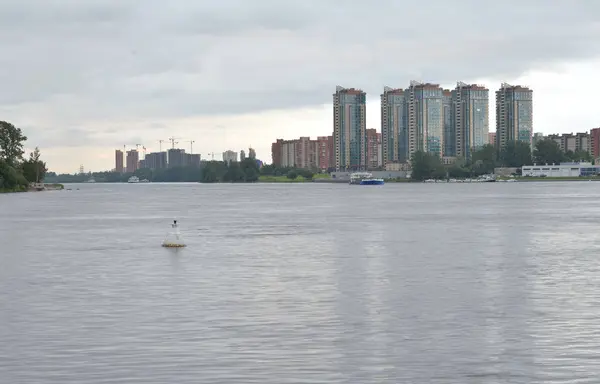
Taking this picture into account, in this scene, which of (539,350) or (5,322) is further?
(5,322)

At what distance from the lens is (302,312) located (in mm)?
32719

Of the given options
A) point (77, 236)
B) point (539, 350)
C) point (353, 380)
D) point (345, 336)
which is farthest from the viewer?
point (77, 236)

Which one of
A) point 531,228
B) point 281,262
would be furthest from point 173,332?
point 531,228

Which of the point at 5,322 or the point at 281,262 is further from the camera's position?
the point at 281,262

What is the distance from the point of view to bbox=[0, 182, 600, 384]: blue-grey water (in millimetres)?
23422

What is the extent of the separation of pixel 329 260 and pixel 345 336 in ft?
85.0

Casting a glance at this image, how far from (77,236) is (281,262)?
30677mm

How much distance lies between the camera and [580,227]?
8525 centimetres

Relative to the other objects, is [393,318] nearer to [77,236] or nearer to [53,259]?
[53,259]

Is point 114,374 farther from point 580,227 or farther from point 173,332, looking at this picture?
point 580,227

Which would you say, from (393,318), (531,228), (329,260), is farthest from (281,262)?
(531,228)

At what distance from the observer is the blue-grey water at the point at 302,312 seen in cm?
2342

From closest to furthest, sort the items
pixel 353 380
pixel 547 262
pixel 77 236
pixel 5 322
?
1. pixel 353 380
2. pixel 5 322
3. pixel 547 262
4. pixel 77 236

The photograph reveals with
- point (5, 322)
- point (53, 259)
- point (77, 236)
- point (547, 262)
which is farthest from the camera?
point (77, 236)
